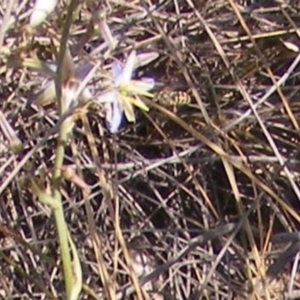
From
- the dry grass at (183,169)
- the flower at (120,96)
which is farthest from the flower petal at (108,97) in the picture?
the dry grass at (183,169)

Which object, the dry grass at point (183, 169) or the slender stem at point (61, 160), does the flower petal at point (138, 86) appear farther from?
the dry grass at point (183, 169)

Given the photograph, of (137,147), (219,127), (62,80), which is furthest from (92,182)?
(62,80)

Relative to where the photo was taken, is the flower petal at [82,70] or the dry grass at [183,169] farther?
the dry grass at [183,169]

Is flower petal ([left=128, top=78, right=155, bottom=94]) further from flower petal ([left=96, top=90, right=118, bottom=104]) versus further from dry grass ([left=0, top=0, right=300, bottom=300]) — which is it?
dry grass ([left=0, top=0, right=300, bottom=300])

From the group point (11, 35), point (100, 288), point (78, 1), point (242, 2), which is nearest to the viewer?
point (78, 1)

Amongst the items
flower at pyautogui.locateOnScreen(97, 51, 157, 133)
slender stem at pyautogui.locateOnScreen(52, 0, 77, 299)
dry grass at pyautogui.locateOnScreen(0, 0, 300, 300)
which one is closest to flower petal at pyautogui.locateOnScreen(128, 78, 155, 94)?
flower at pyautogui.locateOnScreen(97, 51, 157, 133)

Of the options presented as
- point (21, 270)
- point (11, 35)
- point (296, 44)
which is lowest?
point (21, 270)

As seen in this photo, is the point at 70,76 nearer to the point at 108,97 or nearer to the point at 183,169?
the point at 108,97

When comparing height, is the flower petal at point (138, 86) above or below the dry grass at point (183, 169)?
above

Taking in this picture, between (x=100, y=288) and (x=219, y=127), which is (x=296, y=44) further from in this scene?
(x=100, y=288)
